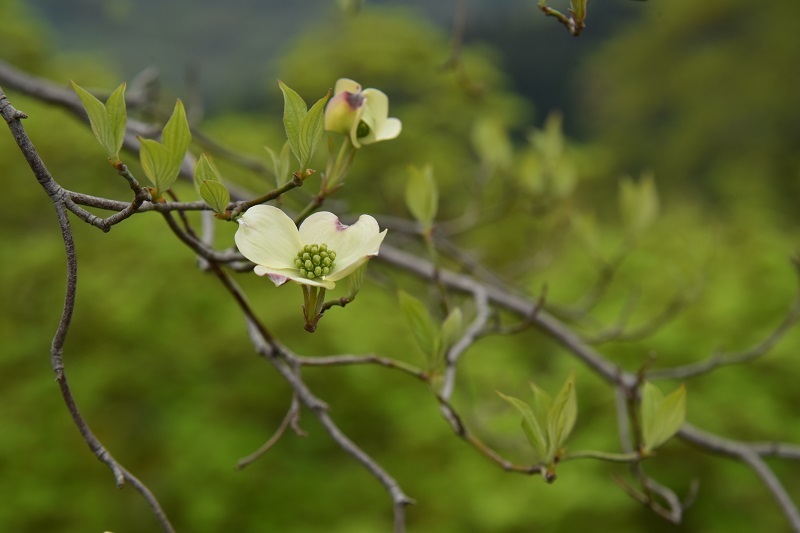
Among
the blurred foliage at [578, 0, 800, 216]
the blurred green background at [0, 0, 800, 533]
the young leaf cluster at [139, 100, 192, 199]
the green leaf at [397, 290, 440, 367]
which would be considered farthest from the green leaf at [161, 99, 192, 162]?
the blurred foliage at [578, 0, 800, 216]

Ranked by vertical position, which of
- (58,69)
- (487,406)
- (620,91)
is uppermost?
(487,406)

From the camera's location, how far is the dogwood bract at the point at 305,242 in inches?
11.6

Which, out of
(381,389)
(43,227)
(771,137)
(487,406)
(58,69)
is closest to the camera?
(487,406)

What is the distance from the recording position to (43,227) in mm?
2766

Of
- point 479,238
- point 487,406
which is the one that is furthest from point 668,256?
point 479,238

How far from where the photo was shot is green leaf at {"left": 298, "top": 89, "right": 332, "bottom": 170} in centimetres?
29

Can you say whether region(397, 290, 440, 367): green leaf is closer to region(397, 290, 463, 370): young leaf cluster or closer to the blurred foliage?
region(397, 290, 463, 370): young leaf cluster

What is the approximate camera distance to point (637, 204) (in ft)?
2.60

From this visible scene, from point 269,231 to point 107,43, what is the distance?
4544 millimetres

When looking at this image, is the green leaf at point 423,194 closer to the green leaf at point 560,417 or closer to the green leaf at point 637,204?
the green leaf at point 560,417

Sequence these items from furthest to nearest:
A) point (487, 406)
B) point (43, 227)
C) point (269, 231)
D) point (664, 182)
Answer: point (664, 182) → point (43, 227) → point (487, 406) → point (269, 231)

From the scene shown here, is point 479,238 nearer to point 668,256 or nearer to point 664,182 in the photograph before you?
point 668,256

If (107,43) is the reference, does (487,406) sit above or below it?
above

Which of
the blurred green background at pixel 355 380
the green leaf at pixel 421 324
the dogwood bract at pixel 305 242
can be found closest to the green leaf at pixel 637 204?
the blurred green background at pixel 355 380
